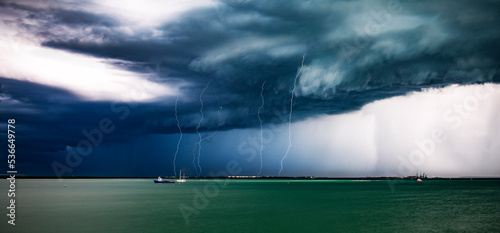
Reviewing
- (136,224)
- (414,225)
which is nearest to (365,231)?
(414,225)

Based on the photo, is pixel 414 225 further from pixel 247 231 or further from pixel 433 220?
pixel 247 231

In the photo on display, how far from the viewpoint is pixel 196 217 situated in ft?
168

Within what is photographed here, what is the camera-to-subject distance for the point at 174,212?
57156 mm

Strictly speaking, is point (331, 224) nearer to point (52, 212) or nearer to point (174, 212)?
point (174, 212)

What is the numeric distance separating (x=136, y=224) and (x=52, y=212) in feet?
Result: 63.7

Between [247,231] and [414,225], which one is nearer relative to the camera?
[247,231]

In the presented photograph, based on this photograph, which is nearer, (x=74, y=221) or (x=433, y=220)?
(x=74, y=221)

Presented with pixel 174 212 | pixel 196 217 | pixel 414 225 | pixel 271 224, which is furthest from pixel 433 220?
pixel 174 212

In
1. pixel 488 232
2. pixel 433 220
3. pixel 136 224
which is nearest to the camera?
pixel 488 232

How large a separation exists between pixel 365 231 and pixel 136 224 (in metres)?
26.3

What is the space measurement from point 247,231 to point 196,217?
12.4 meters

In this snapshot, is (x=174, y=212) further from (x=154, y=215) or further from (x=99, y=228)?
(x=99, y=228)

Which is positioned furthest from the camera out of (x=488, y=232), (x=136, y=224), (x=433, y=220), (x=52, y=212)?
Result: (x=52, y=212)

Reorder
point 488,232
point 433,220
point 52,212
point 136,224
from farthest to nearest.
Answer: point 52,212 < point 433,220 < point 136,224 < point 488,232
